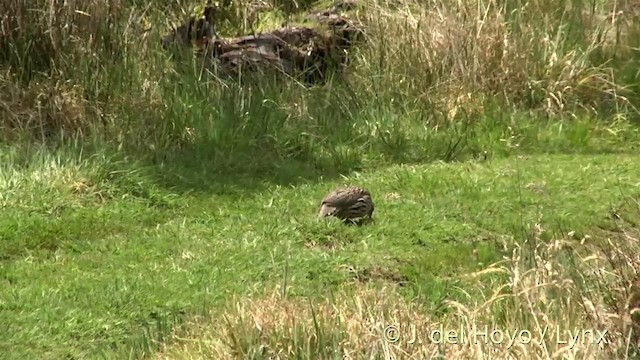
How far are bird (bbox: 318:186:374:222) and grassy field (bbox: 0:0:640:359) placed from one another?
3.7 inches

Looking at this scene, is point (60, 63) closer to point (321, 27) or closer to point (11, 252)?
point (11, 252)

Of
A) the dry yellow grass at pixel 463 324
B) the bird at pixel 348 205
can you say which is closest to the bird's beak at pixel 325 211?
the bird at pixel 348 205

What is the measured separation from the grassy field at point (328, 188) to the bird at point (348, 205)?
3.7 inches

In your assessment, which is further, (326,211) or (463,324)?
(326,211)

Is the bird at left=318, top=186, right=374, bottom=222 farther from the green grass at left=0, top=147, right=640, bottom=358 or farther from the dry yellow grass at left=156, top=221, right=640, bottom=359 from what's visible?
the dry yellow grass at left=156, top=221, right=640, bottom=359

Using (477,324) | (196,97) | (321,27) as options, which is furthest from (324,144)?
(477,324)

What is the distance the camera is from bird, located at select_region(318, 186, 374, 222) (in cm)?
646

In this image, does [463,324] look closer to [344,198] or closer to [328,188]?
[344,198]

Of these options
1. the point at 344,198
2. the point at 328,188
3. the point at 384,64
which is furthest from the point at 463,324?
the point at 384,64

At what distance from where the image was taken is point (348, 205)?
6.46 metres

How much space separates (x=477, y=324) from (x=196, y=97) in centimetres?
469

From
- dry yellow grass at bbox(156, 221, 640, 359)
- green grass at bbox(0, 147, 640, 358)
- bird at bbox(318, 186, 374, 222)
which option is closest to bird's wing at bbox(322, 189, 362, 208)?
bird at bbox(318, 186, 374, 222)

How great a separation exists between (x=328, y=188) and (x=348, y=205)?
1026 mm

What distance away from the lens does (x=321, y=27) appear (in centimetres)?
1038
